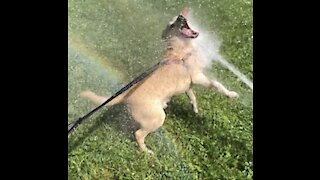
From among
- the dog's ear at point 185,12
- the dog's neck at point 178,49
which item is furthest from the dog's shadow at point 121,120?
the dog's ear at point 185,12

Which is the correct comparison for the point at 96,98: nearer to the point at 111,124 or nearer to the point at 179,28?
the point at 111,124

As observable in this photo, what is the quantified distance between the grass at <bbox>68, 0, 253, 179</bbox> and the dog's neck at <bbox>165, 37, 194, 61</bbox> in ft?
0.11

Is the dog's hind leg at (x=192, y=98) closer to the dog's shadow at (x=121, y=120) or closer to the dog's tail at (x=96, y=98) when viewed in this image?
the dog's shadow at (x=121, y=120)

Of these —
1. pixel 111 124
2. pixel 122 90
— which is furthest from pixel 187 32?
pixel 111 124

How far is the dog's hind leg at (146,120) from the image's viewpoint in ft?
9.32

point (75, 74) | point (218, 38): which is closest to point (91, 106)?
point (75, 74)

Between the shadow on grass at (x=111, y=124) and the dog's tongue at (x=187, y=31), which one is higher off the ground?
the dog's tongue at (x=187, y=31)

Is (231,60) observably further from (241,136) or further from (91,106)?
(91,106)

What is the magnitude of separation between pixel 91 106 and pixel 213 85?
44cm

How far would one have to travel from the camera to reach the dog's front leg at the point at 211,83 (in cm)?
289

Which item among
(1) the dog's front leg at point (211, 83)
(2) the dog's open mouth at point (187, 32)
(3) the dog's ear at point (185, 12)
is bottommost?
(1) the dog's front leg at point (211, 83)

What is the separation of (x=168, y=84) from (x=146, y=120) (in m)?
0.15

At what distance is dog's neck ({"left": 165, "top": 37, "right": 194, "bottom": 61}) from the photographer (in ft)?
9.47

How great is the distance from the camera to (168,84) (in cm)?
285
